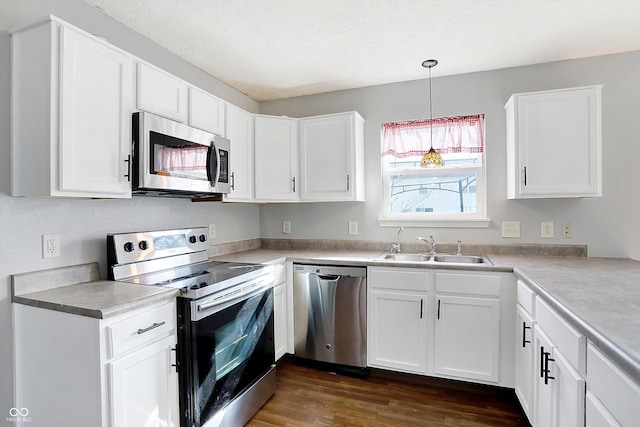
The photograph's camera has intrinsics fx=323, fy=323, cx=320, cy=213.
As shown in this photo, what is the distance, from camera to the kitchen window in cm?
276

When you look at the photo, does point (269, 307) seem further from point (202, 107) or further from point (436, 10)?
point (436, 10)

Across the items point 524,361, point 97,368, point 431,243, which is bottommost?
point 524,361

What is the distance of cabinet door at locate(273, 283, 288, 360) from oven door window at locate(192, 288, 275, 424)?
7.7 inches

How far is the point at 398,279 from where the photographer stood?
235 cm

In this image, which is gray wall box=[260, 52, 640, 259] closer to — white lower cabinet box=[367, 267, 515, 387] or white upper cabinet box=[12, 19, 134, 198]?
white lower cabinet box=[367, 267, 515, 387]

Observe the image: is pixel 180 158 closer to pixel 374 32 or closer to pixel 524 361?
pixel 374 32

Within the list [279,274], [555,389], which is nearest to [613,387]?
[555,389]

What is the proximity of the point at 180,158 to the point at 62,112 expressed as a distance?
1.96 ft

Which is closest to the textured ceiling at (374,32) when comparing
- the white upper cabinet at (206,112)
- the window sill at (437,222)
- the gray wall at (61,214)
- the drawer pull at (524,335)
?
the gray wall at (61,214)

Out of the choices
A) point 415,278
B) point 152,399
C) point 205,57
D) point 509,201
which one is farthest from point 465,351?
point 205,57

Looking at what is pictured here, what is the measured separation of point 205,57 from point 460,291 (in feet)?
8.21

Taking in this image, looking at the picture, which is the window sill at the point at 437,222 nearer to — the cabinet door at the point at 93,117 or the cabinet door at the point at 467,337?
the cabinet door at the point at 467,337

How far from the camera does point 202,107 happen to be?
218cm

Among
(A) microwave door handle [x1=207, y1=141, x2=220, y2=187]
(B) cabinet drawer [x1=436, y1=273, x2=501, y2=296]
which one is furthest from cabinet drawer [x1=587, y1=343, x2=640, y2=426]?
(A) microwave door handle [x1=207, y1=141, x2=220, y2=187]
